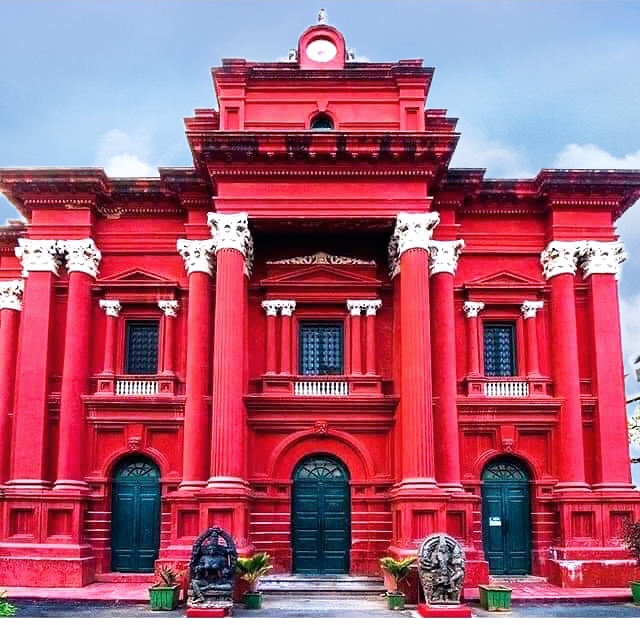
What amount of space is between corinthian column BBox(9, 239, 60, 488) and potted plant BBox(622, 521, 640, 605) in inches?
569

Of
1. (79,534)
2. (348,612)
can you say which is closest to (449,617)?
(348,612)

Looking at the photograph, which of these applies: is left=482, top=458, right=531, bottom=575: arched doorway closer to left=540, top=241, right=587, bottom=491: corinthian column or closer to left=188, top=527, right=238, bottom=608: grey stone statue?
left=540, top=241, right=587, bottom=491: corinthian column

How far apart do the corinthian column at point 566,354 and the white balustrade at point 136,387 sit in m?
10.9

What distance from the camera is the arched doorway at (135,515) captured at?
22.4m

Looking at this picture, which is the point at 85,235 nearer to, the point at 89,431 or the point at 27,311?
the point at 27,311

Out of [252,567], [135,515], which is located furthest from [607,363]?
[135,515]

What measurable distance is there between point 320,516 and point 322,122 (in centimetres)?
1078

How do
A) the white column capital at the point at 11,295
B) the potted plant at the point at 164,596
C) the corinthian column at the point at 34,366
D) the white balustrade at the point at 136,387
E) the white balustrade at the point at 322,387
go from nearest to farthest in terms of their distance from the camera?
the potted plant at the point at 164,596 < the corinthian column at the point at 34,366 < the white balustrade at the point at 136,387 < the white balustrade at the point at 322,387 < the white column capital at the point at 11,295

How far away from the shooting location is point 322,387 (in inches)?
918

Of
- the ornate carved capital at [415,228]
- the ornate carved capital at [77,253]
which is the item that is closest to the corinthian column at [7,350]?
the ornate carved capital at [77,253]

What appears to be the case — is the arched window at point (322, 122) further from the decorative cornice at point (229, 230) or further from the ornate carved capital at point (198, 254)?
the ornate carved capital at point (198, 254)

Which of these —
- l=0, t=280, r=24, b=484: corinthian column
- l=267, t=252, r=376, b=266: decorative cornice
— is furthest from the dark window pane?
l=0, t=280, r=24, b=484: corinthian column

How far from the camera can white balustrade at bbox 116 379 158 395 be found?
913 inches

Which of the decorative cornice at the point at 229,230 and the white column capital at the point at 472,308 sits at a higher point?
the decorative cornice at the point at 229,230
